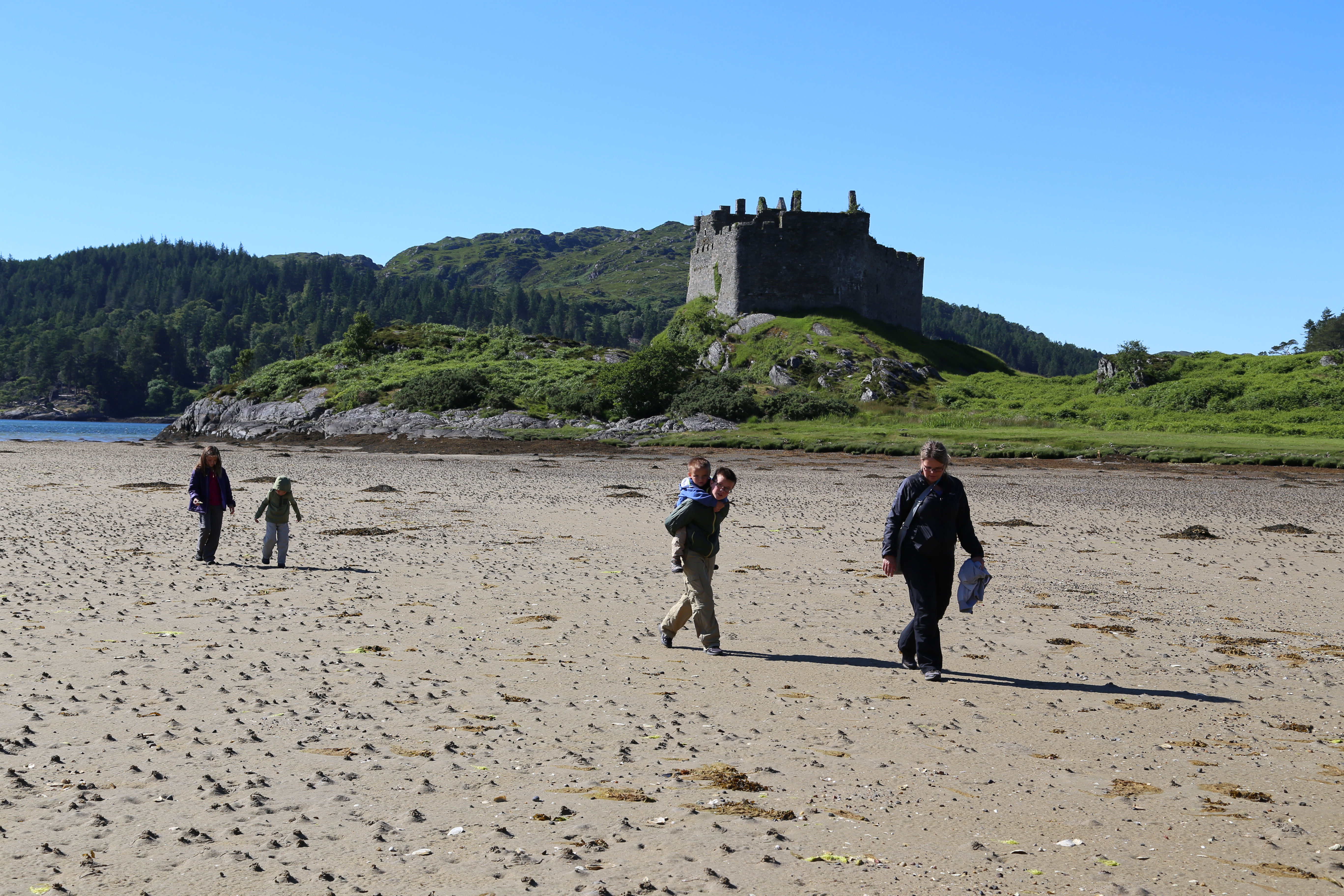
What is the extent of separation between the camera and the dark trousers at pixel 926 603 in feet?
30.9

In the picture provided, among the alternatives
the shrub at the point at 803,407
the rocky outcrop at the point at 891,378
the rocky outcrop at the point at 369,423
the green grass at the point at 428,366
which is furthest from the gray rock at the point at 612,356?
the rocky outcrop at the point at 891,378

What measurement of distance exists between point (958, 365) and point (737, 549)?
73006 mm

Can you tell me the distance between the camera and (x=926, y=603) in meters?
9.49

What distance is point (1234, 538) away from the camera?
2023 cm

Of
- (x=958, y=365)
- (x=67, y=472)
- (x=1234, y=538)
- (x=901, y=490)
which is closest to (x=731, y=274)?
(x=958, y=365)

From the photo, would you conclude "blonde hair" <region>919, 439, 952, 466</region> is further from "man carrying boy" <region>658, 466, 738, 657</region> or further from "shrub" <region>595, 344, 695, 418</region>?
"shrub" <region>595, 344, 695, 418</region>

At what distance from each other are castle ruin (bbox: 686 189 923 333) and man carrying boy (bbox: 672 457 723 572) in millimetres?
78990

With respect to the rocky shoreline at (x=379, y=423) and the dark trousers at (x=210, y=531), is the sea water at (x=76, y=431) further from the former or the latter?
the dark trousers at (x=210, y=531)

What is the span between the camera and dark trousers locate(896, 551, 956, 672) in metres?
9.41

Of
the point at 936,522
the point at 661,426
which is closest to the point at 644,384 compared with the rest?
the point at 661,426

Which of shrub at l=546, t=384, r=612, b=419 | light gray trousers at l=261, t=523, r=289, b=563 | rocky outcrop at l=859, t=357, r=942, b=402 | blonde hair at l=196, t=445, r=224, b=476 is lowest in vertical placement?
light gray trousers at l=261, t=523, r=289, b=563

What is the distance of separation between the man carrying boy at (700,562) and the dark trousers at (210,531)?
8.30 metres

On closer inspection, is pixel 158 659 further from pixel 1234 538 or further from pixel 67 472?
pixel 67 472

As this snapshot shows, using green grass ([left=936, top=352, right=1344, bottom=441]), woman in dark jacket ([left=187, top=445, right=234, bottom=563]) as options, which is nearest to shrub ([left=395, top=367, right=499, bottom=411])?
green grass ([left=936, top=352, right=1344, bottom=441])
